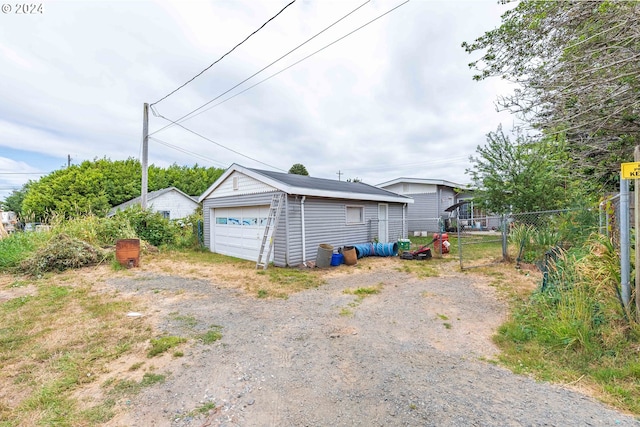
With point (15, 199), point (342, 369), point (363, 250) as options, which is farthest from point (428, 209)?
point (15, 199)

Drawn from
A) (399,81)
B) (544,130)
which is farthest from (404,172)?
(544,130)

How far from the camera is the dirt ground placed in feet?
6.73

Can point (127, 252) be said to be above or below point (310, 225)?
below

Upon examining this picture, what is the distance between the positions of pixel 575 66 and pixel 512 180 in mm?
7388

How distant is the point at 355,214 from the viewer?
36.4ft

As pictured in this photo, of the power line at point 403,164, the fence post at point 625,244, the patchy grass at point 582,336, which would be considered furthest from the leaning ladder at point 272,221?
the power line at point 403,164

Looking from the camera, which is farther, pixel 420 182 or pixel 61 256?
pixel 420 182

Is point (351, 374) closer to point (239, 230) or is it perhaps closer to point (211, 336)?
point (211, 336)

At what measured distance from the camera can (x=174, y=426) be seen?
1.98m

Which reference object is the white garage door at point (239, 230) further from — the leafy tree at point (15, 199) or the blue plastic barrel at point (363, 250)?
the leafy tree at point (15, 199)

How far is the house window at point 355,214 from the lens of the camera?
1078 cm

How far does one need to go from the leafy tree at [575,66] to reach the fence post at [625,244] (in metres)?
1.33

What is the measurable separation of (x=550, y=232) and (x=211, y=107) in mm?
13282

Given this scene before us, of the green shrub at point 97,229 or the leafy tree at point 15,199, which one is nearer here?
the green shrub at point 97,229
